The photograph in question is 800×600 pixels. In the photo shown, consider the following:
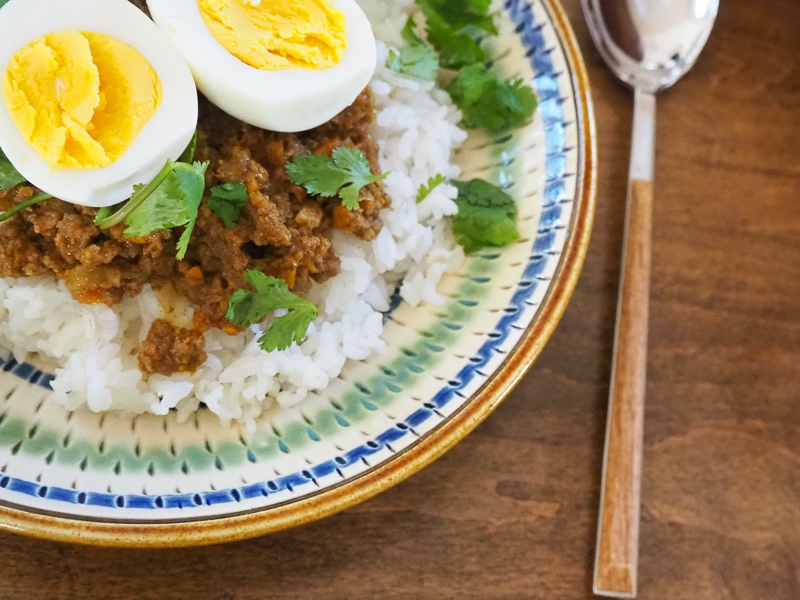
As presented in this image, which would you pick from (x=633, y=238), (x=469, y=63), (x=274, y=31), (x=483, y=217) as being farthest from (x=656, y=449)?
(x=274, y=31)

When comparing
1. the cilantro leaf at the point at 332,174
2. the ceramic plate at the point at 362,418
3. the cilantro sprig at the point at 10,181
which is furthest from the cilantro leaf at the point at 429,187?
the cilantro sprig at the point at 10,181

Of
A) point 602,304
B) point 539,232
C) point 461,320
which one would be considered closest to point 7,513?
point 461,320

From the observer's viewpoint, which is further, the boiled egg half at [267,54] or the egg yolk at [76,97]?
the boiled egg half at [267,54]

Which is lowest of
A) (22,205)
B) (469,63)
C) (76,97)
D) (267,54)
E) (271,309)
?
(271,309)

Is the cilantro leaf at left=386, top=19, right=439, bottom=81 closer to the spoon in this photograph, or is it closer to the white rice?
the white rice

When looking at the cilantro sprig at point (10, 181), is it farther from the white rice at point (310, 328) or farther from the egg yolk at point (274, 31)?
the egg yolk at point (274, 31)

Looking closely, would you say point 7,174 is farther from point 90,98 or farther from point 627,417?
point 627,417

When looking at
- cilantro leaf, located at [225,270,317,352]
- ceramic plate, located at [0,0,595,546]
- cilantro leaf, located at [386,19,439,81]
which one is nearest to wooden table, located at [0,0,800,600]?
ceramic plate, located at [0,0,595,546]

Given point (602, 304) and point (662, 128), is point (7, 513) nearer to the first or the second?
point (602, 304)
